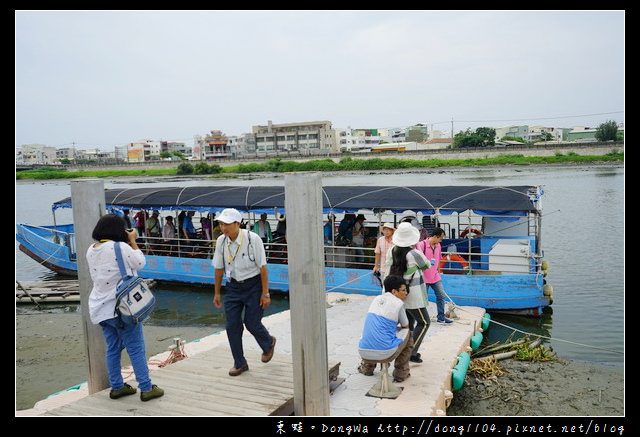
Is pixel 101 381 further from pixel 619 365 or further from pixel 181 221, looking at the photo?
pixel 181 221

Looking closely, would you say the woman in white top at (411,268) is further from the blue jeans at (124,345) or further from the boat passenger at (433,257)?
the blue jeans at (124,345)

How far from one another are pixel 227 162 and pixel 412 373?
65.7 metres

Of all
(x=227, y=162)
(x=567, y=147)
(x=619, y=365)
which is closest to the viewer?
(x=619, y=365)

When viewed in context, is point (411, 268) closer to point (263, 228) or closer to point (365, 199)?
point (365, 199)

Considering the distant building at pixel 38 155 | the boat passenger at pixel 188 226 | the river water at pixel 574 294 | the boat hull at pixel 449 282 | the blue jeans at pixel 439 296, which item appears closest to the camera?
the blue jeans at pixel 439 296

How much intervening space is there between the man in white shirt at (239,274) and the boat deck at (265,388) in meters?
0.34

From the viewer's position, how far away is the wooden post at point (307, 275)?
3.65 meters

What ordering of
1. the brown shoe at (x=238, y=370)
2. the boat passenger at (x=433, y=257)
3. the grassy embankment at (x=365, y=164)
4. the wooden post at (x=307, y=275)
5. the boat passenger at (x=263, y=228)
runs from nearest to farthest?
the wooden post at (x=307, y=275) < the brown shoe at (x=238, y=370) < the boat passenger at (x=433, y=257) < the boat passenger at (x=263, y=228) < the grassy embankment at (x=365, y=164)

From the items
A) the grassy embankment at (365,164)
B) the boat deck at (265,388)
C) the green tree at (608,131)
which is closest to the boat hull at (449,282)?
the boat deck at (265,388)

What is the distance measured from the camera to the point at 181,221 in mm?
13836

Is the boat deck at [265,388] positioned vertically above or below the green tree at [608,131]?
below

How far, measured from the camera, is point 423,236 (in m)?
8.00

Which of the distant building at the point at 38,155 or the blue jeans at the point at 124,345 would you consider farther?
the distant building at the point at 38,155
